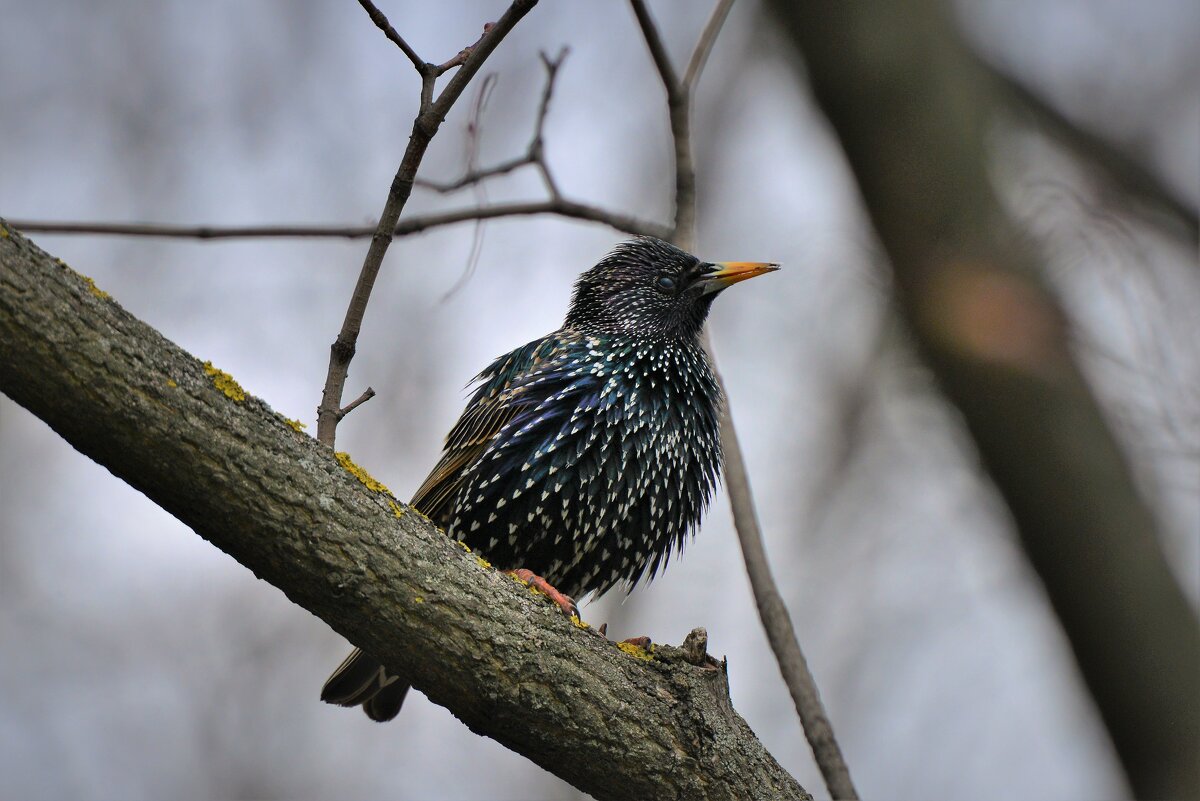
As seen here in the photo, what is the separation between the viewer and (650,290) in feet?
16.0

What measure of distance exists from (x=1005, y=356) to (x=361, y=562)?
2.62 m

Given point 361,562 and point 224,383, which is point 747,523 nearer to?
point 361,562

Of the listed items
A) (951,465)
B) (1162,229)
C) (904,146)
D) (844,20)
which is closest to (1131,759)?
(1162,229)

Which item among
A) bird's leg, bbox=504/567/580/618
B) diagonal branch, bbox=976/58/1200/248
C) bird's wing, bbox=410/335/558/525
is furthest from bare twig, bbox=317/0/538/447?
diagonal branch, bbox=976/58/1200/248

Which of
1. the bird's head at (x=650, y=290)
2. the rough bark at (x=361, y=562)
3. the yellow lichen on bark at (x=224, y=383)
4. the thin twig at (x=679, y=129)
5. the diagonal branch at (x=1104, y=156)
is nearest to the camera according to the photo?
the rough bark at (x=361, y=562)

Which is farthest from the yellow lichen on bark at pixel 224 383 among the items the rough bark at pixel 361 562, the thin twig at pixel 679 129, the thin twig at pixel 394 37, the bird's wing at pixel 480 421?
the thin twig at pixel 679 129

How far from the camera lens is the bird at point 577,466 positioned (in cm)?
403

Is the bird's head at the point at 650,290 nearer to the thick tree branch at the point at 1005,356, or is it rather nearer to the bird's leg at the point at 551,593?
the thick tree branch at the point at 1005,356

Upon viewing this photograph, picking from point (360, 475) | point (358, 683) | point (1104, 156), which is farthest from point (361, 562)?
point (1104, 156)

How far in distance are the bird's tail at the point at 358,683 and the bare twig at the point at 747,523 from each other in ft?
3.94

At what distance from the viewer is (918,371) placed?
471 cm

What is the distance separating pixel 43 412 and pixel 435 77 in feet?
3.71

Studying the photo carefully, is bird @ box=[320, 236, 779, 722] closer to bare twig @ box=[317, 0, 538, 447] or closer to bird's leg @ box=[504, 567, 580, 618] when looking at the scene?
bird's leg @ box=[504, 567, 580, 618]

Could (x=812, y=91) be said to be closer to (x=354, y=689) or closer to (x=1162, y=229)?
(x=1162, y=229)
